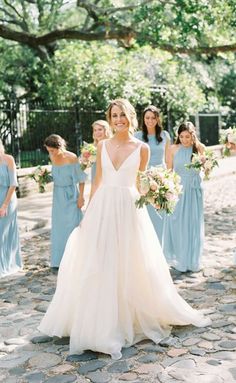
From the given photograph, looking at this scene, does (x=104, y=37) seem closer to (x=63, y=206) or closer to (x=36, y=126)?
(x=36, y=126)

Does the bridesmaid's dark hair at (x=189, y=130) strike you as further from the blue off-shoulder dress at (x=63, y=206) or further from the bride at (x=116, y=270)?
the bride at (x=116, y=270)

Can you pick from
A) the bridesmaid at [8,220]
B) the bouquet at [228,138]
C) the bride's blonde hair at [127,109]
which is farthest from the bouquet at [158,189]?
the bridesmaid at [8,220]

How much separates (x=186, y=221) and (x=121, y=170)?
298 centimetres

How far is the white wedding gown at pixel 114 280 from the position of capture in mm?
4934

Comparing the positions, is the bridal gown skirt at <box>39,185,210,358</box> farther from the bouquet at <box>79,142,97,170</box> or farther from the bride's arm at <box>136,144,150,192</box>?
the bouquet at <box>79,142,97,170</box>

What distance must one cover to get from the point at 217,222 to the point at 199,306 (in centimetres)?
553

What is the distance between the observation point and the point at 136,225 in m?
5.30

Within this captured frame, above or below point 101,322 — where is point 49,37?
above

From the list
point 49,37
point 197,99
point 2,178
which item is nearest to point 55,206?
point 2,178

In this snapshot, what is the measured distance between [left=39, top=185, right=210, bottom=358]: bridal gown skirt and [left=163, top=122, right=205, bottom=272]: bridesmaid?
8.52ft

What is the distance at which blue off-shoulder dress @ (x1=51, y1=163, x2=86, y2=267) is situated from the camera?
8.18m

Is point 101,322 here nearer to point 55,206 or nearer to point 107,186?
point 107,186

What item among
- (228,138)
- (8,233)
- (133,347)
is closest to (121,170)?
(133,347)

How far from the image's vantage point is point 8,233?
8234 mm
